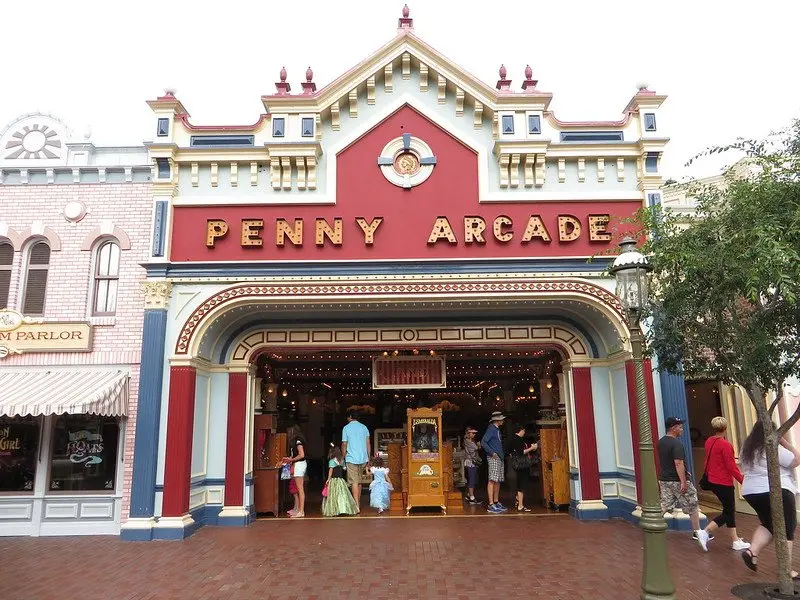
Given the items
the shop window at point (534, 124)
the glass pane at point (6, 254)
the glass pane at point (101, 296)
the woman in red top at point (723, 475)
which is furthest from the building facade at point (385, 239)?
the glass pane at point (6, 254)

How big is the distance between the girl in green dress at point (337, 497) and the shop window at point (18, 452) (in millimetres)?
5642

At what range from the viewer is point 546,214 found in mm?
11578

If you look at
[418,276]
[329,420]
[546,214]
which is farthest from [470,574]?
[329,420]

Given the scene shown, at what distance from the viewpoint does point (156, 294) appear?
11.2m

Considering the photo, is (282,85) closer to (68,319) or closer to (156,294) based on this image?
(156,294)

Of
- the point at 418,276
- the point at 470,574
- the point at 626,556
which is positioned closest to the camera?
the point at 470,574

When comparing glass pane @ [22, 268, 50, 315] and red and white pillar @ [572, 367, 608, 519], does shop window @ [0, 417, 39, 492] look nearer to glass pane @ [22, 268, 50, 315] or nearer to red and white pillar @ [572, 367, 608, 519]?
glass pane @ [22, 268, 50, 315]

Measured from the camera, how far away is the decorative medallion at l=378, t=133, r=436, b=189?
1166cm

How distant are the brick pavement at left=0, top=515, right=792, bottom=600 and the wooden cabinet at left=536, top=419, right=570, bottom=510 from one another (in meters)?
1.21

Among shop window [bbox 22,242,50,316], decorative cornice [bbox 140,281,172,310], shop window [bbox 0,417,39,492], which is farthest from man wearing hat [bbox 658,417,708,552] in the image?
shop window [bbox 22,242,50,316]

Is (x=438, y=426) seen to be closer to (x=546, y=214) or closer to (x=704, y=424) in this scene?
(x=546, y=214)

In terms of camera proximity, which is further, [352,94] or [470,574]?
[352,94]

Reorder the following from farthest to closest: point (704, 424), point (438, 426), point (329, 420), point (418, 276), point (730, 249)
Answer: point (329, 420), point (704, 424), point (438, 426), point (418, 276), point (730, 249)

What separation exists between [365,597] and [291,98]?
29.1 ft
